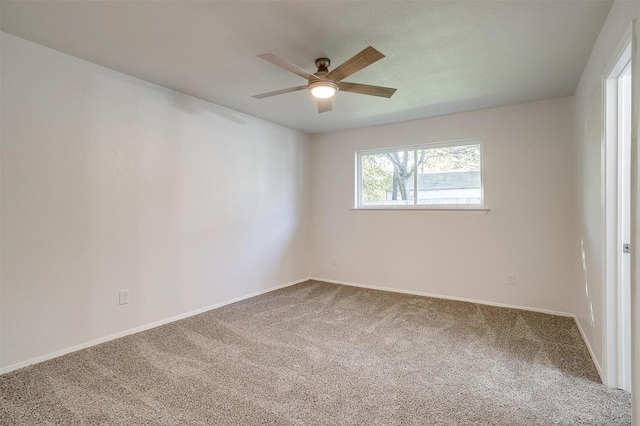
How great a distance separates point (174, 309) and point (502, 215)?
3827 mm

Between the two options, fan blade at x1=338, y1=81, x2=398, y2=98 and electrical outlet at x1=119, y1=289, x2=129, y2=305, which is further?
electrical outlet at x1=119, y1=289, x2=129, y2=305

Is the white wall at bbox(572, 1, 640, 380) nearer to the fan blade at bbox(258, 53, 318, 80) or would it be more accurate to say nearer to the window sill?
the window sill

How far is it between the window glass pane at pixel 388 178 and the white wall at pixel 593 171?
1.85 meters

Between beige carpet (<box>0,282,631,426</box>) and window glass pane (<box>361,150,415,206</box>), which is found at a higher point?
window glass pane (<box>361,150,415,206</box>)

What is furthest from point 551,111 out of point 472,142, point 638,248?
point 638,248

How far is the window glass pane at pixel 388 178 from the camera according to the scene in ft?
14.3

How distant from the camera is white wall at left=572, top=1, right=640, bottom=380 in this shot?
1.86m

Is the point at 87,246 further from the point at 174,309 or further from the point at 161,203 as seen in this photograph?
the point at 174,309

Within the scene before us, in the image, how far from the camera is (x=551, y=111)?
339 centimetres

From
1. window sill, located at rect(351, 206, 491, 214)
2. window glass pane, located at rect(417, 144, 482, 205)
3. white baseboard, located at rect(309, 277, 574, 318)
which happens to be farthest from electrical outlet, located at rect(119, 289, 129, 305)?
window glass pane, located at rect(417, 144, 482, 205)

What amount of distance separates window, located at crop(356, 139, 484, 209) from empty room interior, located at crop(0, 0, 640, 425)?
0.03 m

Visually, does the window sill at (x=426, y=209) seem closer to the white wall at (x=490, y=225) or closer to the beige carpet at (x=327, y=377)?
the white wall at (x=490, y=225)

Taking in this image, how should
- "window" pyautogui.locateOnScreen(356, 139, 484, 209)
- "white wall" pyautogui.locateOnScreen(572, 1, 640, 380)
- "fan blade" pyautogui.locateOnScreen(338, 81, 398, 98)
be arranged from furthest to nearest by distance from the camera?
"window" pyautogui.locateOnScreen(356, 139, 484, 209)
"fan blade" pyautogui.locateOnScreen(338, 81, 398, 98)
"white wall" pyautogui.locateOnScreen(572, 1, 640, 380)

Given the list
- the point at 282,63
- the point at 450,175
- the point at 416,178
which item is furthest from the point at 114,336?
the point at 450,175
